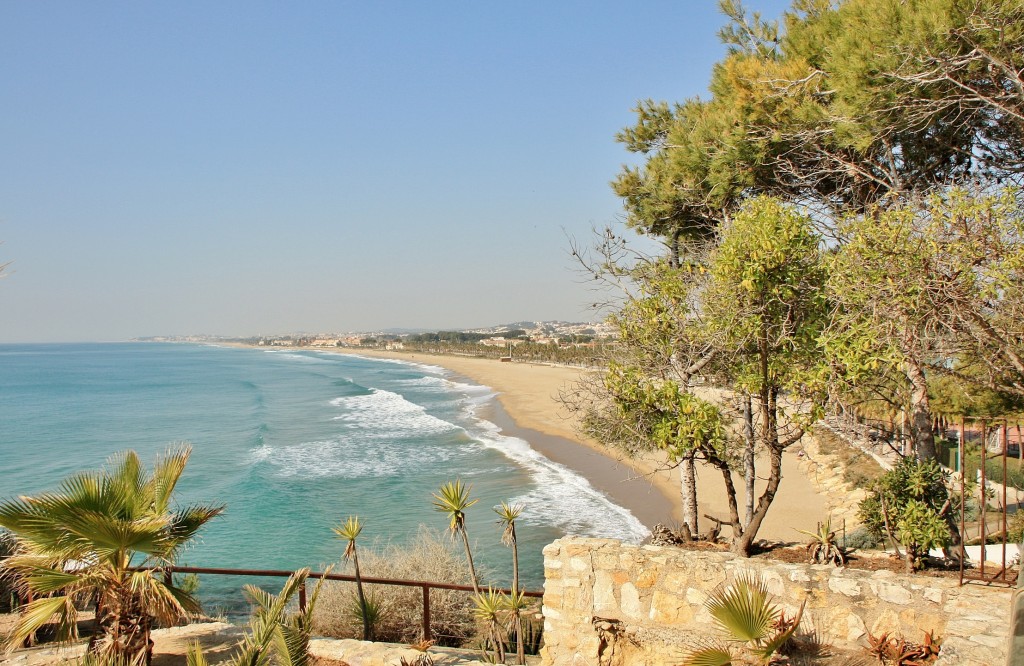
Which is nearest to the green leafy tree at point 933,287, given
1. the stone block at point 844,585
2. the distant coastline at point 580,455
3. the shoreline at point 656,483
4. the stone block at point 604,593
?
the stone block at point 844,585

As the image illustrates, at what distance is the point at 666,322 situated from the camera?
7.75m

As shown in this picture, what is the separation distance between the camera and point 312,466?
26.7 m

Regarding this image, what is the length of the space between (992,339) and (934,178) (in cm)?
377

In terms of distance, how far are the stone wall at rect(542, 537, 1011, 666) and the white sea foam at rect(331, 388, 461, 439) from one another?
92.1 feet

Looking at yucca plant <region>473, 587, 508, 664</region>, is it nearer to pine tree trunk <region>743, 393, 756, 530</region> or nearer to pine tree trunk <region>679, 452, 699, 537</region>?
pine tree trunk <region>679, 452, 699, 537</region>

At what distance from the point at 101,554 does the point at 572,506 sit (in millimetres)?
14086

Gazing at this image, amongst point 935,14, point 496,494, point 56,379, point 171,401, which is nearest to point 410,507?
point 496,494

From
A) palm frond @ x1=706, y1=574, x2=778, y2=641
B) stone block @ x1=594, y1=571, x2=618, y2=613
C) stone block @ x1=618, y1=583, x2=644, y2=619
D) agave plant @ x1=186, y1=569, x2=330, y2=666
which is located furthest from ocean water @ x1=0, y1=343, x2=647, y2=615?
palm frond @ x1=706, y1=574, x2=778, y2=641

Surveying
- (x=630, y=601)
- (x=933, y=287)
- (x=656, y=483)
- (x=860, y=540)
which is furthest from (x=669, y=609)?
(x=656, y=483)

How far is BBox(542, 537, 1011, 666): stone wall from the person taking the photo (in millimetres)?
4520

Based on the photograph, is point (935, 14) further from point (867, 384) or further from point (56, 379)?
point (56, 379)

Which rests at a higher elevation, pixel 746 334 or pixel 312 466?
pixel 746 334

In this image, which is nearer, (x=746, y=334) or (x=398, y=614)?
(x=746, y=334)

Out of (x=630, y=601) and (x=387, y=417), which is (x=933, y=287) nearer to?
(x=630, y=601)
